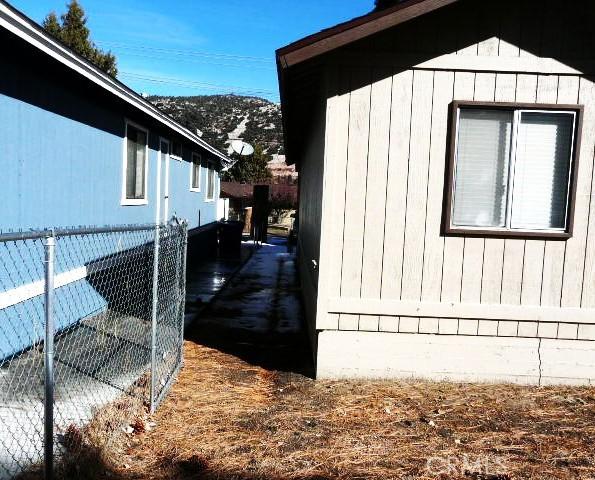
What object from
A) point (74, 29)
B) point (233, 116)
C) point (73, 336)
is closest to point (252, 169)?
point (74, 29)

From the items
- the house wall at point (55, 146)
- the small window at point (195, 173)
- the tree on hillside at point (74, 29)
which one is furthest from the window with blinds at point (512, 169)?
the tree on hillside at point (74, 29)

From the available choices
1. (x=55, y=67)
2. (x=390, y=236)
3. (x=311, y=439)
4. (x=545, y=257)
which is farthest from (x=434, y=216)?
(x=55, y=67)

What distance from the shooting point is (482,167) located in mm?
5230

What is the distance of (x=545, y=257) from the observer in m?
5.29

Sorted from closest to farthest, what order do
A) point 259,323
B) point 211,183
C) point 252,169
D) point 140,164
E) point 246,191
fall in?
point 259,323
point 140,164
point 211,183
point 246,191
point 252,169

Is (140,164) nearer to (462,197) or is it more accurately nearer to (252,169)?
(462,197)

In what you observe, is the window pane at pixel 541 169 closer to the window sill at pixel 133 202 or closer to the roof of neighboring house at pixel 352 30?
the roof of neighboring house at pixel 352 30

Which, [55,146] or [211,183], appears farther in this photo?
[211,183]

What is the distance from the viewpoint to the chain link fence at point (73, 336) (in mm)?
3443

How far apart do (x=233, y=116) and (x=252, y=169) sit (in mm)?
32930

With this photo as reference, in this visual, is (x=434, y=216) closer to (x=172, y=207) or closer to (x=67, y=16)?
(x=172, y=207)

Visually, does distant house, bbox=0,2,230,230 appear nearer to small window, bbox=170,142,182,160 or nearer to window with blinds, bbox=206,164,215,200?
small window, bbox=170,142,182,160

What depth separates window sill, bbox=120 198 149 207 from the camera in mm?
8367

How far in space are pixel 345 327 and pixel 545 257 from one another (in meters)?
2.06
